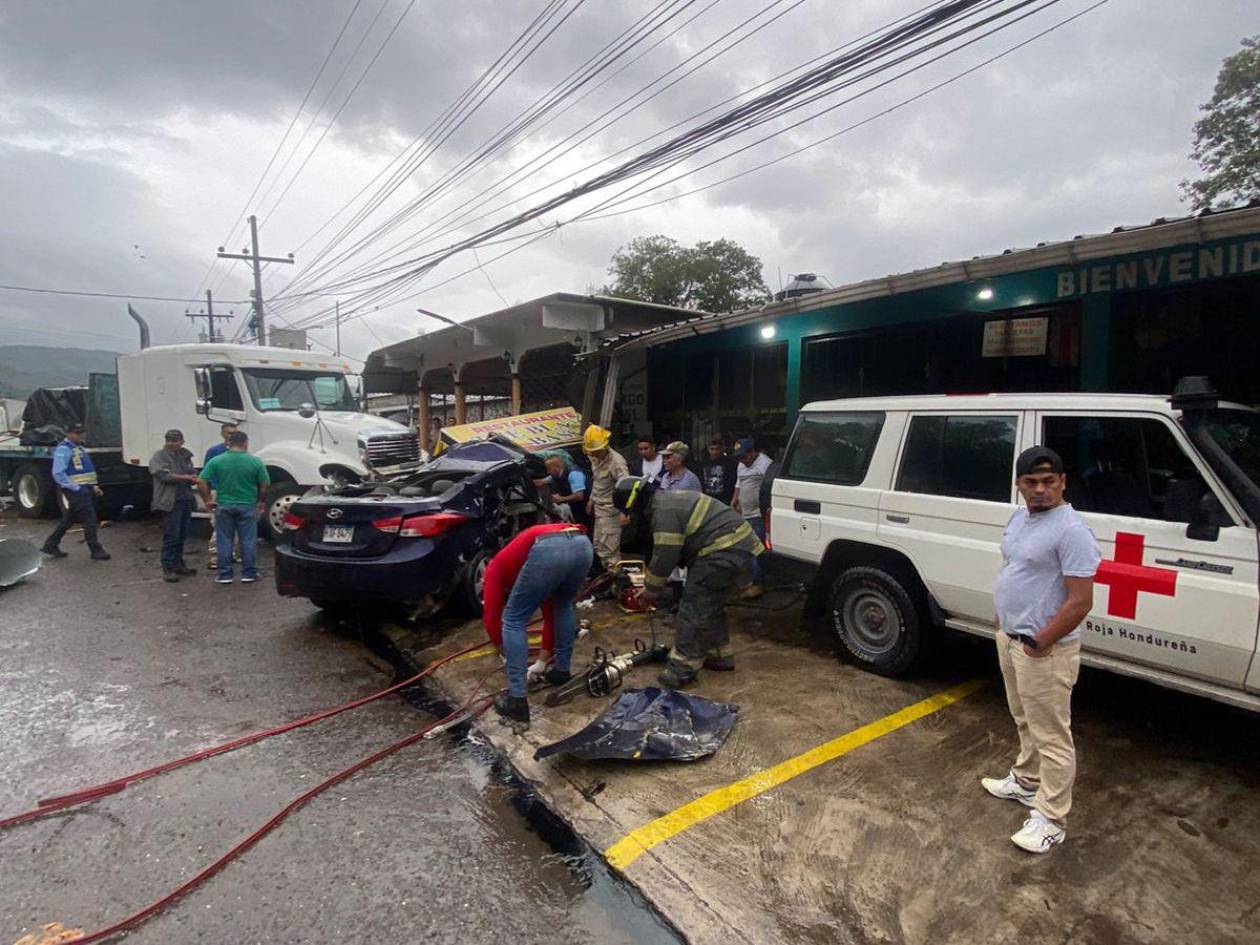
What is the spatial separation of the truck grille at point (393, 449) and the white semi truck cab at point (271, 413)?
0.04ft

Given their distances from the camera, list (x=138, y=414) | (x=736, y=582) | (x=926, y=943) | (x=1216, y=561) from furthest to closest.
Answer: (x=138, y=414)
(x=736, y=582)
(x=1216, y=561)
(x=926, y=943)

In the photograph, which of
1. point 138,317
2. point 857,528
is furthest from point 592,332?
point 138,317

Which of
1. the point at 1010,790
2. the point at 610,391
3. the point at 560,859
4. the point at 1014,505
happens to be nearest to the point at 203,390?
the point at 610,391

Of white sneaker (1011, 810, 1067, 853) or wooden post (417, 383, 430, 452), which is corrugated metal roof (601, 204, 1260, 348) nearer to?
white sneaker (1011, 810, 1067, 853)

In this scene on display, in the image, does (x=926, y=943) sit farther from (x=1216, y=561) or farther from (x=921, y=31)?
(x=921, y=31)

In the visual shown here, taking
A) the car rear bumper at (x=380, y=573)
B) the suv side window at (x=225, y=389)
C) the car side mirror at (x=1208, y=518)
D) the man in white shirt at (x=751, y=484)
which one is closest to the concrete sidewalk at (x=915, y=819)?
the car rear bumper at (x=380, y=573)

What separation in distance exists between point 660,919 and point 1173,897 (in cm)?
185

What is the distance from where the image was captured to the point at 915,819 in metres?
2.85

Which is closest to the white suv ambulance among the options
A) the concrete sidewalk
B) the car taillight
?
the concrete sidewalk

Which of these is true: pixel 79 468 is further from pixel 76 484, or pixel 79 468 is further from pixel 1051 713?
pixel 1051 713

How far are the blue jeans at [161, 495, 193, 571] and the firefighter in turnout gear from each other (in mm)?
5939

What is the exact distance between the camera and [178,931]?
7.48 feet

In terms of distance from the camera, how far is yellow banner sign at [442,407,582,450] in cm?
876

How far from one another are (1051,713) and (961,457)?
1.74 metres
